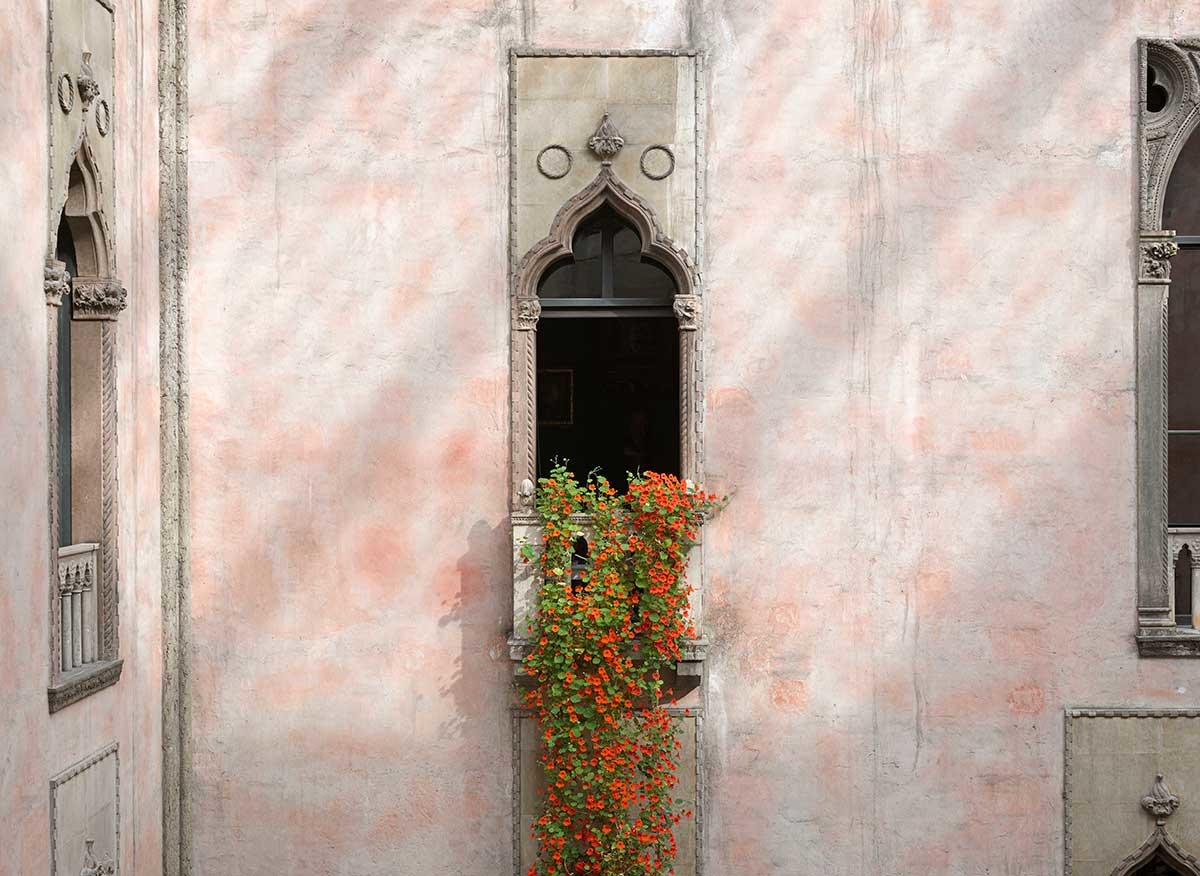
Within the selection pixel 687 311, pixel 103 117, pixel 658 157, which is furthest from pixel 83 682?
pixel 658 157

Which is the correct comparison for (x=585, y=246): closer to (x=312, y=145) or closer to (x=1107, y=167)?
(x=312, y=145)

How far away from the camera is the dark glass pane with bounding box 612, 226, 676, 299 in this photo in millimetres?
8570

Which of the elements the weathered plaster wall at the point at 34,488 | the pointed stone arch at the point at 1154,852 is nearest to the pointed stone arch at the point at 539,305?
the weathered plaster wall at the point at 34,488

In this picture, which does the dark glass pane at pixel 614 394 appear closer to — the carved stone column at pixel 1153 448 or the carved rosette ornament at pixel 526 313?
the carved rosette ornament at pixel 526 313

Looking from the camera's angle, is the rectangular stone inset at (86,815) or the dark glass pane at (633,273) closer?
the rectangular stone inset at (86,815)

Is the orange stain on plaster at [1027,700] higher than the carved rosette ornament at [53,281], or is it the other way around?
the carved rosette ornament at [53,281]

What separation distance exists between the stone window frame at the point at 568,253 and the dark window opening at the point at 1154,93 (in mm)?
2803

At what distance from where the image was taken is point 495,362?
27.6 feet

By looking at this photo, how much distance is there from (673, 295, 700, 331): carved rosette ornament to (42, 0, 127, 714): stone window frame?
3183 mm

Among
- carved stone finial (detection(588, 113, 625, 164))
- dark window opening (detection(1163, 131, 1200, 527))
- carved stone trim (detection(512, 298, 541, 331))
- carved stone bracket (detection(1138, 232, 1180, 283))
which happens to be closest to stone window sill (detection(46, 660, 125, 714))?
carved stone trim (detection(512, 298, 541, 331))

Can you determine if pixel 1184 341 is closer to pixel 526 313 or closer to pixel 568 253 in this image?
pixel 568 253

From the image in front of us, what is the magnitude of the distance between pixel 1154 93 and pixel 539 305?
416 cm

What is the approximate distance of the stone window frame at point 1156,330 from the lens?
27.4 feet

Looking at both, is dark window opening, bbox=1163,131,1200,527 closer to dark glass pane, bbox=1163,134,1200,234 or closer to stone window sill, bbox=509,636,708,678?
dark glass pane, bbox=1163,134,1200,234
